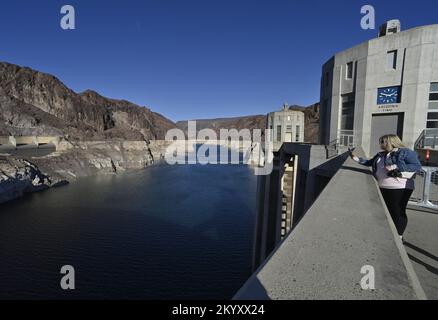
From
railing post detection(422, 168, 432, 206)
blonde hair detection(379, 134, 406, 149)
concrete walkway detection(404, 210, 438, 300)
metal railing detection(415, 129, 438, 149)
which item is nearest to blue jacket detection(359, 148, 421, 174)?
blonde hair detection(379, 134, 406, 149)

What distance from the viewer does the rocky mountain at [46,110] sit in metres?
102

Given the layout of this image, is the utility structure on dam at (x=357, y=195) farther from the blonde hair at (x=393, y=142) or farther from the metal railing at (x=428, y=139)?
the blonde hair at (x=393, y=142)

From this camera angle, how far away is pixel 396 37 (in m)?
12.1

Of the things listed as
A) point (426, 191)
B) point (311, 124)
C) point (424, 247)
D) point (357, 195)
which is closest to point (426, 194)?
point (426, 191)

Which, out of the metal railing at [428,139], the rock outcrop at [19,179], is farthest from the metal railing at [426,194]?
the rock outcrop at [19,179]

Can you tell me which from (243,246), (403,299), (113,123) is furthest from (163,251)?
(113,123)

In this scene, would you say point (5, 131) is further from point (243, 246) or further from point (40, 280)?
point (243, 246)

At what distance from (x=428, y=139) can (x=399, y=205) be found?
34.4 ft

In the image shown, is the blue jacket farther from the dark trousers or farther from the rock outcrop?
the rock outcrop

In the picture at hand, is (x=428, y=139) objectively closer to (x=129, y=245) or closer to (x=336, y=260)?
(x=336, y=260)

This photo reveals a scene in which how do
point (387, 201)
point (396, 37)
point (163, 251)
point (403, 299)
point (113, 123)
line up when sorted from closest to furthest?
point (403, 299)
point (387, 201)
point (396, 37)
point (163, 251)
point (113, 123)

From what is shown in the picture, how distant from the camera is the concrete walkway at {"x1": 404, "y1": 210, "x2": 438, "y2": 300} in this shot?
296 centimetres
